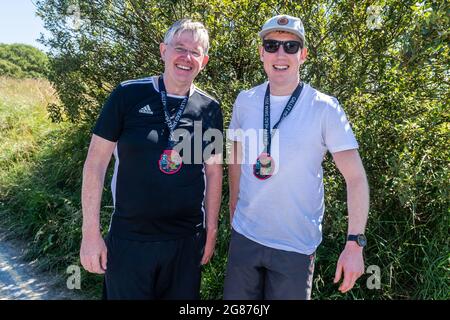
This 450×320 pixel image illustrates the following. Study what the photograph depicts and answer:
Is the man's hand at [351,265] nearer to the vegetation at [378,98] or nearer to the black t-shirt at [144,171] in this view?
the black t-shirt at [144,171]

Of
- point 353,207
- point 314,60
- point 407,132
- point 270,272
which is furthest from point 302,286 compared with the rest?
point 314,60

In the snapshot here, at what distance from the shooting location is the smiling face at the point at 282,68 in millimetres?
2566

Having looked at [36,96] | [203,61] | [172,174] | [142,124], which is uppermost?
[36,96]

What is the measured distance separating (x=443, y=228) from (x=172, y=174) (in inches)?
105

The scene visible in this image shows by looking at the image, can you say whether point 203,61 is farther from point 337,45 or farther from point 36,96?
point 36,96

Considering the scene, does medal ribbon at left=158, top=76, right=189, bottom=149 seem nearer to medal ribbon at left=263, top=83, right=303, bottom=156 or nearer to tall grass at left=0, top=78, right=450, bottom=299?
medal ribbon at left=263, top=83, right=303, bottom=156

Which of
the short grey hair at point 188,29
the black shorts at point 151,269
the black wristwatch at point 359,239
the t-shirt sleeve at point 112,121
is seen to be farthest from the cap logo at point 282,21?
the black shorts at point 151,269

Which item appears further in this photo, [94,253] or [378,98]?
[378,98]

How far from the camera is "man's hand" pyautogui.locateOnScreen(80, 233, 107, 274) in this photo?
257cm

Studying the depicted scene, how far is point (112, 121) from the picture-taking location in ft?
8.35

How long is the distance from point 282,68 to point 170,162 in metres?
0.85

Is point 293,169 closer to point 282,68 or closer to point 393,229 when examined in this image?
point 282,68

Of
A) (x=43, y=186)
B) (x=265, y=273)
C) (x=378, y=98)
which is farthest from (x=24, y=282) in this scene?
(x=378, y=98)

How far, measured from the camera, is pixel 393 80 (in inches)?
145
